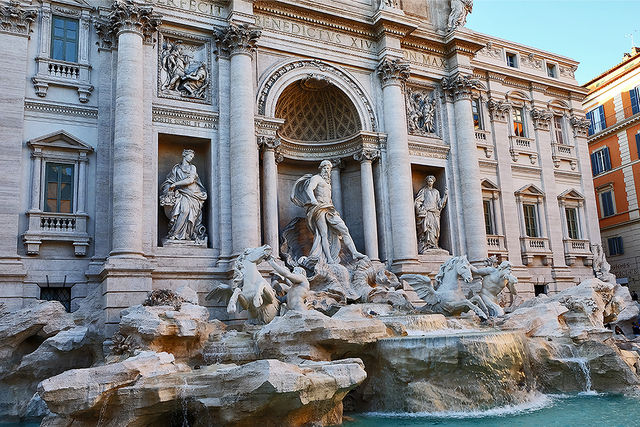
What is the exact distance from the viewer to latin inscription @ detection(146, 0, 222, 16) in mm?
17594

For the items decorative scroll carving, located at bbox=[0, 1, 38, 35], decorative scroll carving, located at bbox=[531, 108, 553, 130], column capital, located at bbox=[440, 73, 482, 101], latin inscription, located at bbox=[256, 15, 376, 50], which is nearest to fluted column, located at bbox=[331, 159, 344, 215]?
latin inscription, located at bbox=[256, 15, 376, 50]

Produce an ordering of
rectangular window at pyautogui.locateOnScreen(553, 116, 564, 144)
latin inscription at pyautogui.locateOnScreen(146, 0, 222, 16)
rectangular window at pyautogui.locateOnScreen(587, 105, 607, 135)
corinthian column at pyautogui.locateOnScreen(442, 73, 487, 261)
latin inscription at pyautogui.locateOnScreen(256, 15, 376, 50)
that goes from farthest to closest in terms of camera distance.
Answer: rectangular window at pyautogui.locateOnScreen(587, 105, 607, 135) → rectangular window at pyautogui.locateOnScreen(553, 116, 564, 144) → corinthian column at pyautogui.locateOnScreen(442, 73, 487, 261) → latin inscription at pyautogui.locateOnScreen(256, 15, 376, 50) → latin inscription at pyautogui.locateOnScreen(146, 0, 222, 16)

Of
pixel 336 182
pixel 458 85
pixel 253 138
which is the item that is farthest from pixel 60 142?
pixel 458 85

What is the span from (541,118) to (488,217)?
228 inches

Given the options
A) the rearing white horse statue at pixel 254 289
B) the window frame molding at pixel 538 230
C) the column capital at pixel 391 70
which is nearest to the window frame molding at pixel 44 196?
the rearing white horse statue at pixel 254 289

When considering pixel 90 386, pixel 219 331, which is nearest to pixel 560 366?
pixel 219 331

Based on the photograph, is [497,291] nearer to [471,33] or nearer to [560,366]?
[560,366]

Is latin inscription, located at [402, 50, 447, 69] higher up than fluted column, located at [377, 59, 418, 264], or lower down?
higher up

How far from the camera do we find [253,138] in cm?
1739

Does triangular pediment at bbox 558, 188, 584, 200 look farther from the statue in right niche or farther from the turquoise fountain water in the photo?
the turquoise fountain water

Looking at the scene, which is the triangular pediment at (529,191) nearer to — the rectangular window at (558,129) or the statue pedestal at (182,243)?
the rectangular window at (558,129)

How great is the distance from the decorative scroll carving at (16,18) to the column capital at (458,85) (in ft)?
47.1

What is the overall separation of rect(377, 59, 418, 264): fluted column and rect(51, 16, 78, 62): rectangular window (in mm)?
10110

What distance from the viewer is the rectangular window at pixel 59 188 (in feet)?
51.2
